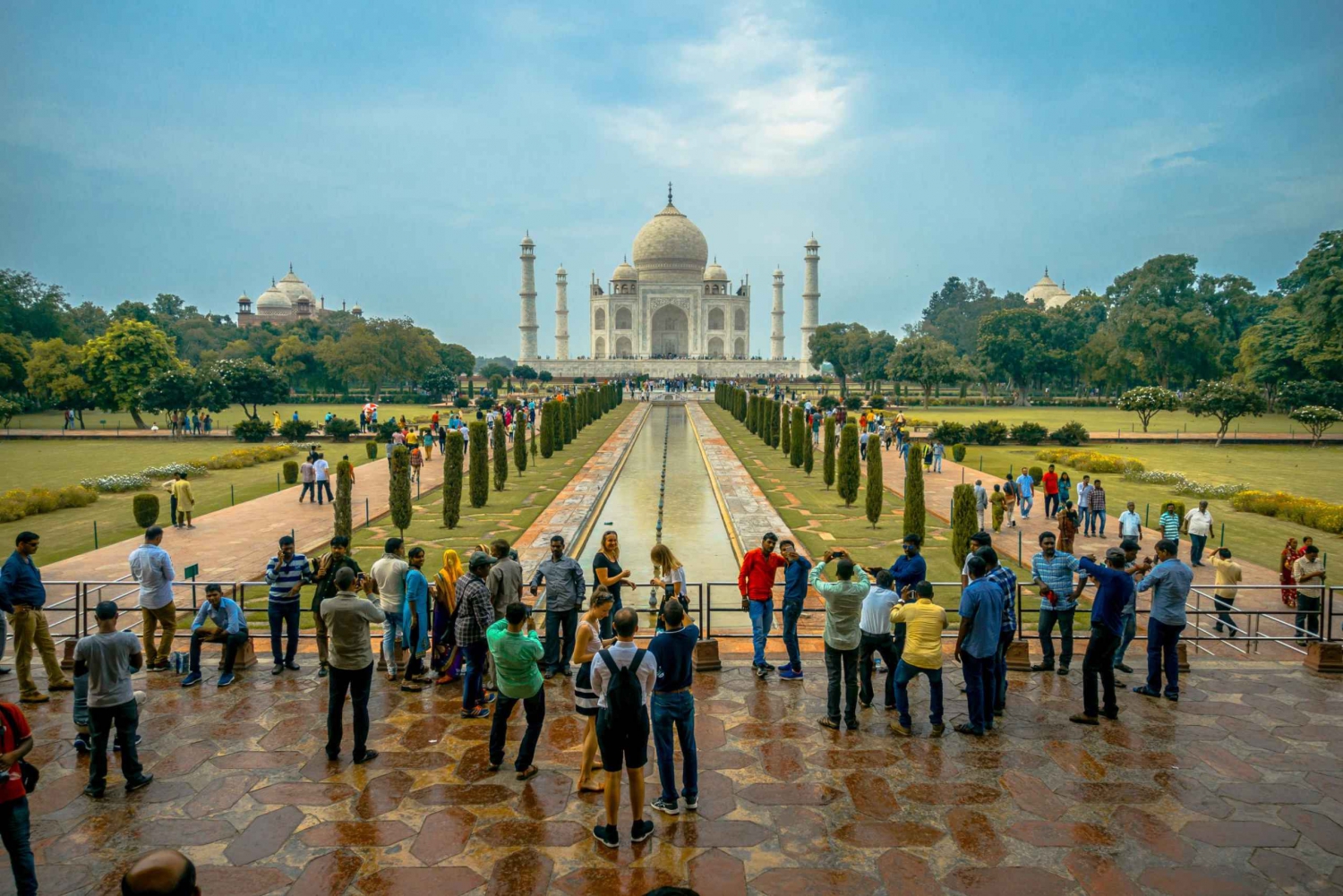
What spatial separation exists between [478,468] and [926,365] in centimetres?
3042

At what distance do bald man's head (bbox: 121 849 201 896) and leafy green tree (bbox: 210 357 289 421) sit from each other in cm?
3200

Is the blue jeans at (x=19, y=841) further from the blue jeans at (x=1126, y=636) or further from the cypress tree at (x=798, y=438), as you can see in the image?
the cypress tree at (x=798, y=438)

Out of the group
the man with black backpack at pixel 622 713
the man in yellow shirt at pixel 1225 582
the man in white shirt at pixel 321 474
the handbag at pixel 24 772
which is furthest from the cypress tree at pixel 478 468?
the handbag at pixel 24 772

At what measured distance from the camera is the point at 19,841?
352 centimetres

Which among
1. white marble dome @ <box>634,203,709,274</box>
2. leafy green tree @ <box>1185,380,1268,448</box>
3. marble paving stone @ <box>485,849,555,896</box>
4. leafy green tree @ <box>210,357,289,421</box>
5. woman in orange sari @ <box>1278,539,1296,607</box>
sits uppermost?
white marble dome @ <box>634,203,709,274</box>

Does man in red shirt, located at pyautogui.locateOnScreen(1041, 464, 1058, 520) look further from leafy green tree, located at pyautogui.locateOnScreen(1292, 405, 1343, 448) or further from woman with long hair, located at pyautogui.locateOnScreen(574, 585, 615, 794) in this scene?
leafy green tree, located at pyautogui.locateOnScreen(1292, 405, 1343, 448)

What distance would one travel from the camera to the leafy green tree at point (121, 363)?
31.5 m

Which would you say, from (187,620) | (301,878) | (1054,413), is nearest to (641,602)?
(187,620)

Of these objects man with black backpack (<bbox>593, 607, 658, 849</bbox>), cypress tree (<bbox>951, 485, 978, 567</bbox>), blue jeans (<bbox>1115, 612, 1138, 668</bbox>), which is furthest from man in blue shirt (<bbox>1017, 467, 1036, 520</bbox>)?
man with black backpack (<bbox>593, 607, 658, 849</bbox>)

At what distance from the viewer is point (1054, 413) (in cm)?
3959

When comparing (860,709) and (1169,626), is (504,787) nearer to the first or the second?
(860,709)

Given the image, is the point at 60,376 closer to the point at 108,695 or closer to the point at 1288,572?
the point at 108,695

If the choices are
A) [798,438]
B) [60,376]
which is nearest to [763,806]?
[798,438]

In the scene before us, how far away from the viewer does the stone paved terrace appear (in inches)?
153
